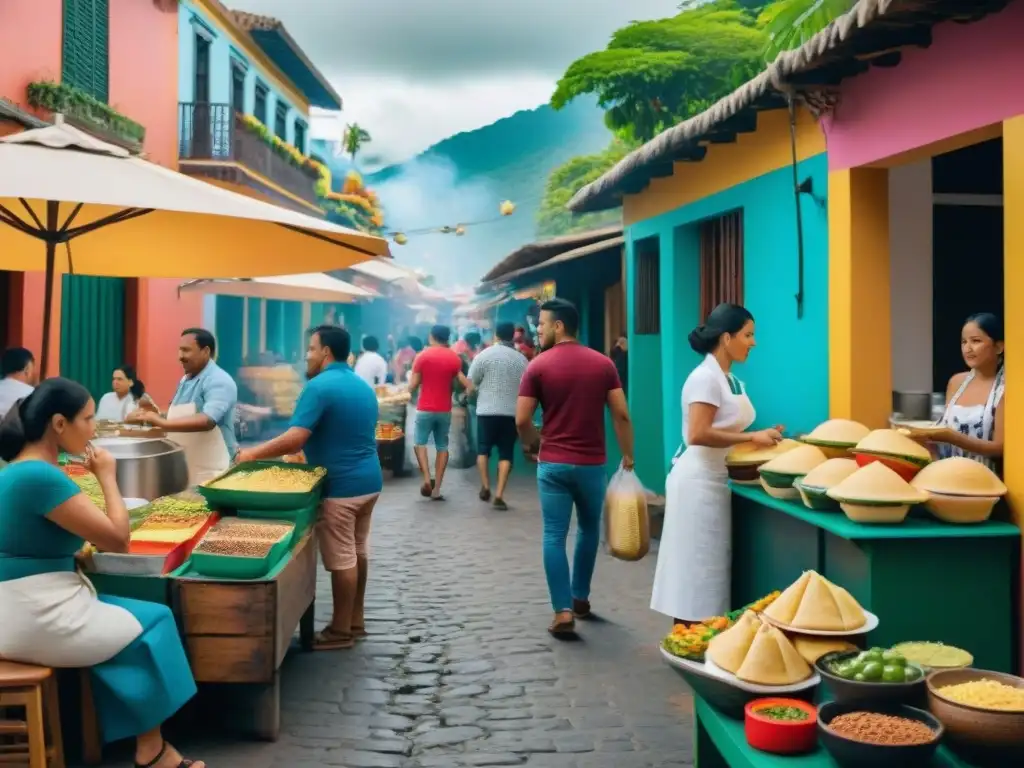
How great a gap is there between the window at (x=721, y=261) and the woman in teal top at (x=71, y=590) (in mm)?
6229

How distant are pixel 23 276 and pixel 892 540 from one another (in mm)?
10358

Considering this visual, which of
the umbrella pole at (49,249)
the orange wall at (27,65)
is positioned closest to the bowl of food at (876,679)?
the umbrella pole at (49,249)

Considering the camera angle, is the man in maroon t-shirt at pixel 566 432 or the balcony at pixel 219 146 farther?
the balcony at pixel 219 146

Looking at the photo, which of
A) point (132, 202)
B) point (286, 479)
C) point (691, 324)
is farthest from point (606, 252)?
point (132, 202)

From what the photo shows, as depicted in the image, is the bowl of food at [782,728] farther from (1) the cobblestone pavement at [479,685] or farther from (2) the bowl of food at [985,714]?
(1) the cobblestone pavement at [479,685]

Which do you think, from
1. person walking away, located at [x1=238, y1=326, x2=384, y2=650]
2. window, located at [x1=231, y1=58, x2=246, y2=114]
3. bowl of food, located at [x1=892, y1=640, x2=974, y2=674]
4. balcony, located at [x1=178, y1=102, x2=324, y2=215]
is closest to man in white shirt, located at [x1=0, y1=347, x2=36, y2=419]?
person walking away, located at [x1=238, y1=326, x2=384, y2=650]

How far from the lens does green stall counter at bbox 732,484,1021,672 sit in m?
4.39

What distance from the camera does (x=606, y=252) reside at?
15.6 meters

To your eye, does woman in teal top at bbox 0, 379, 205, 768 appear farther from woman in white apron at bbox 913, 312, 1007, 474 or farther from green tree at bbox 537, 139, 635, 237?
green tree at bbox 537, 139, 635, 237

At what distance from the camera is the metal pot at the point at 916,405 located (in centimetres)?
671

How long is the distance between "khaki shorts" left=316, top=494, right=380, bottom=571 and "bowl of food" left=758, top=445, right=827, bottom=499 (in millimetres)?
2412

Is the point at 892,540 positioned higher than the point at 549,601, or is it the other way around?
the point at 892,540

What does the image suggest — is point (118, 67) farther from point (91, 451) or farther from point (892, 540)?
point (892, 540)

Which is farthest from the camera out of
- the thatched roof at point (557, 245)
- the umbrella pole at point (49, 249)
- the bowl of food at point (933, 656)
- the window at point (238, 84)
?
the window at point (238, 84)
